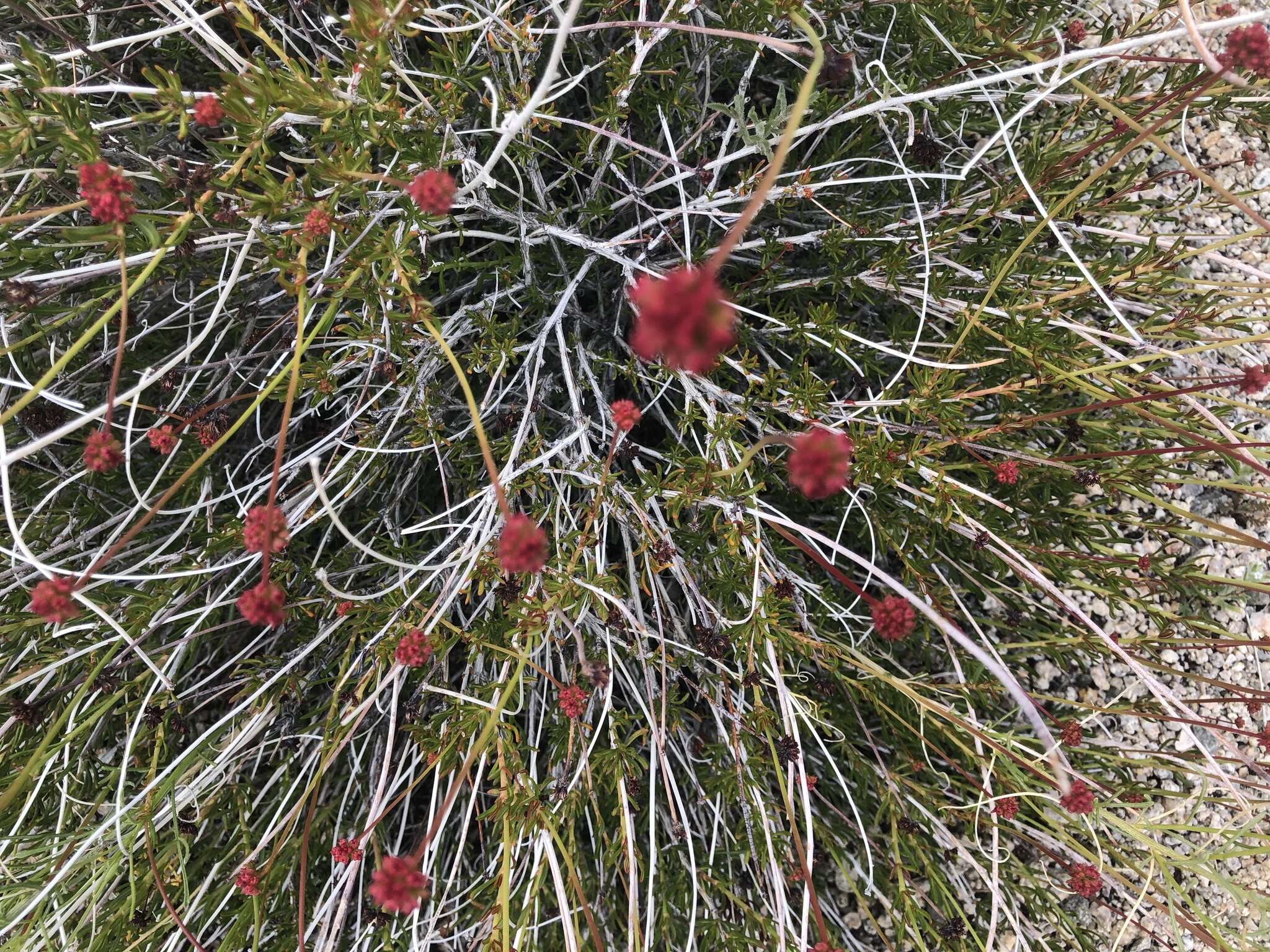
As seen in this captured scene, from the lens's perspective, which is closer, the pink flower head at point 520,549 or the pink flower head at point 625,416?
the pink flower head at point 520,549

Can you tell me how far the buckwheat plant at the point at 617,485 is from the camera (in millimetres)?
1367

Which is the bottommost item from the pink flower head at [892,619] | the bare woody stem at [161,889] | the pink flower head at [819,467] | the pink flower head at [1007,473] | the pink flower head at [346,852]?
the bare woody stem at [161,889]

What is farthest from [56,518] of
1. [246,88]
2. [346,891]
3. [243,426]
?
[246,88]

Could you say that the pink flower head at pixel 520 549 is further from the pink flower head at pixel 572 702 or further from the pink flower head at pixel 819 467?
the pink flower head at pixel 572 702

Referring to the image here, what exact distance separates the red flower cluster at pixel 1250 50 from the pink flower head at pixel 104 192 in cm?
157

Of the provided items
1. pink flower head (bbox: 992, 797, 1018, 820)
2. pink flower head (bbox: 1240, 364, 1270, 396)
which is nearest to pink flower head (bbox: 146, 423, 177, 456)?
pink flower head (bbox: 992, 797, 1018, 820)

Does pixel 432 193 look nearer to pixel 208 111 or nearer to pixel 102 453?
pixel 208 111

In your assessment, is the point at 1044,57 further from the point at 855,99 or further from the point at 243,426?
the point at 243,426

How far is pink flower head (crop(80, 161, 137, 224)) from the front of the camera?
982 millimetres

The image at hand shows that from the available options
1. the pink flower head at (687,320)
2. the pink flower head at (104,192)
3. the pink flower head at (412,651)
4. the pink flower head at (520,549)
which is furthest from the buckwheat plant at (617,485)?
the pink flower head at (687,320)

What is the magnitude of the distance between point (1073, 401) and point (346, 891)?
208cm

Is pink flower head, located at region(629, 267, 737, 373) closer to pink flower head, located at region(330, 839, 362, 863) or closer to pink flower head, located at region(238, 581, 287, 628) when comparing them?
pink flower head, located at region(238, 581, 287, 628)

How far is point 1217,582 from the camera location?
1890 mm

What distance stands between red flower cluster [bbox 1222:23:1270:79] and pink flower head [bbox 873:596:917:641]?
0.93m
